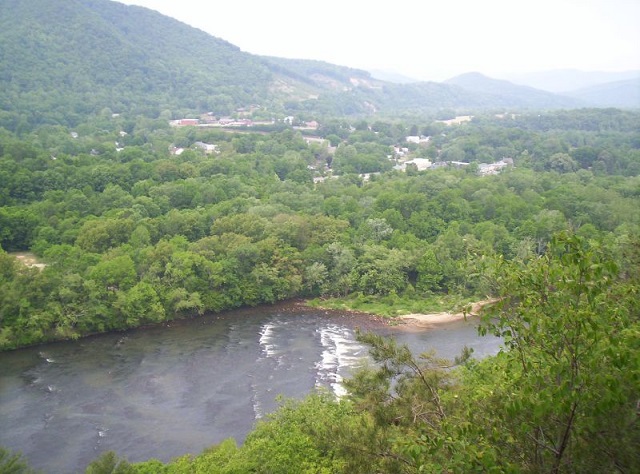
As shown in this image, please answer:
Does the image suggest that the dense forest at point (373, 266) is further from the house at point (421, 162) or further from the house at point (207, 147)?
the house at point (421, 162)

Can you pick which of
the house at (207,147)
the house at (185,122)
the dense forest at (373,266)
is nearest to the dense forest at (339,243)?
the dense forest at (373,266)

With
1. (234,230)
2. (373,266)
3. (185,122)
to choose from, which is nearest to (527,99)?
(185,122)

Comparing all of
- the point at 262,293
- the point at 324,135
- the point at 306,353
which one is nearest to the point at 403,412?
the point at 306,353

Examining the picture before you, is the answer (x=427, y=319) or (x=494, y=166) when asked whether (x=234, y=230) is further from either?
(x=494, y=166)

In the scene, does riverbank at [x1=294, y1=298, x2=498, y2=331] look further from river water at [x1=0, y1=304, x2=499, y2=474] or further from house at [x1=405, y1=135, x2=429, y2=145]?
house at [x1=405, y1=135, x2=429, y2=145]

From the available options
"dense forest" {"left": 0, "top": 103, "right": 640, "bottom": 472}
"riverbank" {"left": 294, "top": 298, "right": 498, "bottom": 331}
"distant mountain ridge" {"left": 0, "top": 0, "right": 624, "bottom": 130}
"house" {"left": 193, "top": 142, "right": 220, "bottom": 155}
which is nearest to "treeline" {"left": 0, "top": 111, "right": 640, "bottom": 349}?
"dense forest" {"left": 0, "top": 103, "right": 640, "bottom": 472}

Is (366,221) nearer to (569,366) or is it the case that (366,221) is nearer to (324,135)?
(569,366)

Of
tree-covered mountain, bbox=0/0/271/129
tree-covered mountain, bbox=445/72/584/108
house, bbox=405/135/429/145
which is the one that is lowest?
tree-covered mountain, bbox=445/72/584/108
